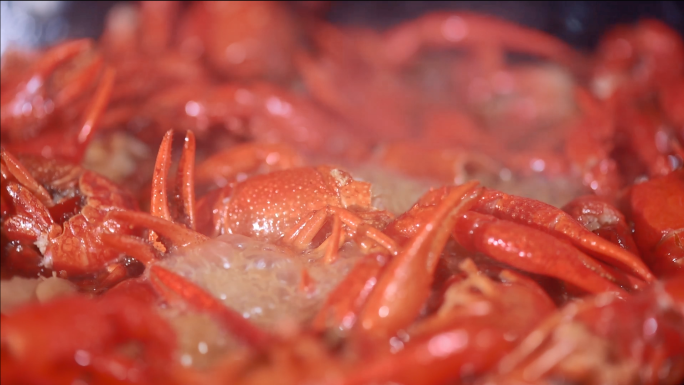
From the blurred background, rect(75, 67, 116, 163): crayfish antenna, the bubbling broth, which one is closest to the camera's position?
the bubbling broth

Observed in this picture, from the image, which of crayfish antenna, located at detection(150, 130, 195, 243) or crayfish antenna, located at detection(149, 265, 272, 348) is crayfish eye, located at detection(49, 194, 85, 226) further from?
crayfish antenna, located at detection(149, 265, 272, 348)

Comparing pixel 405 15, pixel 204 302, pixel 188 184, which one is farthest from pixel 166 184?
pixel 405 15

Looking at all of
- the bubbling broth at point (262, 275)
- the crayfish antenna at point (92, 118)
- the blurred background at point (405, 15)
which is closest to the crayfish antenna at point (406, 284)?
the bubbling broth at point (262, 275)

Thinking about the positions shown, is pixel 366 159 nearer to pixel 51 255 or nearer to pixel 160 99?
pixel 160 99

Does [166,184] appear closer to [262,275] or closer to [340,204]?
[262,275]

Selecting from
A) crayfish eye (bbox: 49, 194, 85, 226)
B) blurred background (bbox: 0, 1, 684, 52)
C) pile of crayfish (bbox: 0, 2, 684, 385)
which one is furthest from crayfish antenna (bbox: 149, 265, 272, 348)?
blurred background (bbox: 0, 1, 684, 52)

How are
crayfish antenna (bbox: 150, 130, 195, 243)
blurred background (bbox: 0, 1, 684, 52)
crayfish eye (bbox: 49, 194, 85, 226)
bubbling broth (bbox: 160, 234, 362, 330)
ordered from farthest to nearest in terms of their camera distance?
blurred background (bbox: 0, 1, 684, 52)
crayfish eye (bbox: 49, 194, 85, 226)
crayfish antenna (bbox: 150, 130, 195, 243)
bubbling broth (bbox: 160, 234, 362, 330)

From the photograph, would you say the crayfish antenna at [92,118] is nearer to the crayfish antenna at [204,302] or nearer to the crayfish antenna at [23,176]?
the crayfish antenna at [23,176]
